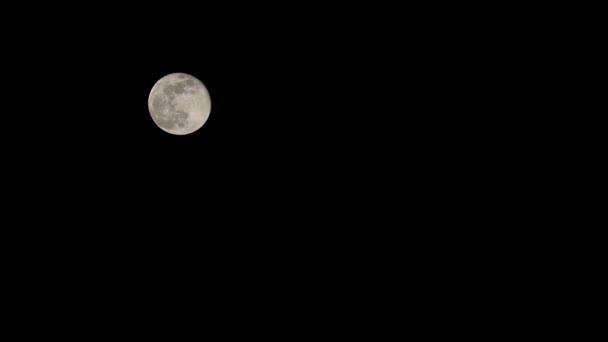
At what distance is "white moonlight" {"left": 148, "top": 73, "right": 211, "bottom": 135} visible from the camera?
11.0 feet

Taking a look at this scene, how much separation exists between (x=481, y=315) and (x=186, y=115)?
4292 millimetres

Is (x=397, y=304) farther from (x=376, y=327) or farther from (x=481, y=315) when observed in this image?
(x=481, y=315)

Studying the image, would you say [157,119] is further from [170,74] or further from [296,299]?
[296,299]

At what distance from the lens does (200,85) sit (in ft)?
11.1

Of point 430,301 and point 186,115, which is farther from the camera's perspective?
point 430,301

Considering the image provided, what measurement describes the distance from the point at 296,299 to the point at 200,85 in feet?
9.87

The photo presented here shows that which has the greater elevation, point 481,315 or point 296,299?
point 296,299


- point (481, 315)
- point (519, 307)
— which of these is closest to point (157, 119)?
point (481, 315)

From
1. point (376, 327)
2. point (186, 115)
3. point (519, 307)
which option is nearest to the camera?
point (186, 115)

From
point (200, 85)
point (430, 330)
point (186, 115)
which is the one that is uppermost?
point (200, 85)

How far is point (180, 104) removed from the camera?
3365 millimetres

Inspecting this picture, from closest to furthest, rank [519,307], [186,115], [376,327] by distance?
[186,115] < [519,307] < [376,327]

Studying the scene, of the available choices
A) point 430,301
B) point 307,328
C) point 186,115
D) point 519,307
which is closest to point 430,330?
point 430,301

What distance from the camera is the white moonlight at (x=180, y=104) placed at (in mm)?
3367
